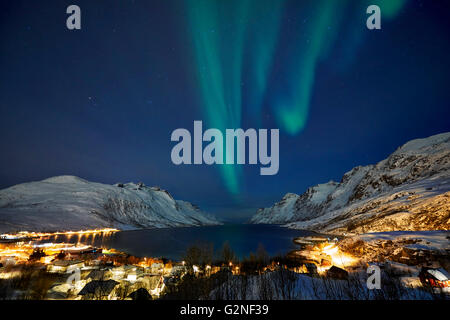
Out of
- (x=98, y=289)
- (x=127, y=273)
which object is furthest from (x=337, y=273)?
(x=127, y=273)

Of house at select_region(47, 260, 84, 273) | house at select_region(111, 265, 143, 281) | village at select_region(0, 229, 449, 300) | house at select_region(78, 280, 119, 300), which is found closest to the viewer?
village at select_region(0, 229, 449, 300)

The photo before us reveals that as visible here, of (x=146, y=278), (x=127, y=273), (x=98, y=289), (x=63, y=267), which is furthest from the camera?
(x=63, y=267)

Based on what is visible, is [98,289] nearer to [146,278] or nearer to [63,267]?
[146,278]

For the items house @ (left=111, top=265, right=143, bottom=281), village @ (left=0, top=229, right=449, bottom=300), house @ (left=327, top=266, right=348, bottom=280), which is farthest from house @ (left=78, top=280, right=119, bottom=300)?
house @ (left=327, top=266, right=348, bottom=280)

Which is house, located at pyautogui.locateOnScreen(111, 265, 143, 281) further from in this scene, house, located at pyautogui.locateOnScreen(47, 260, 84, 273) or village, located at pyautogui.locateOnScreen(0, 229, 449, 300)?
house, located at pyautogui.locateOnScreen(47, 260, 84, 273)

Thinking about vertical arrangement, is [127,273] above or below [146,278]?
below

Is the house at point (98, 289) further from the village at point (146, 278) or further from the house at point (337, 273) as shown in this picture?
the house at point (337, 273)

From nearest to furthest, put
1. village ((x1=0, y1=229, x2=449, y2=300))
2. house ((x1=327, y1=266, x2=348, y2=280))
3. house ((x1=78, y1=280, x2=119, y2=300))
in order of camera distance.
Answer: village ((x1=0, y1=229, x2=449, y2=300)), house ((x1=78, y1=280, x2=119, y2=300)), house ((x1=327, y1=266, x2=348, y2=280))

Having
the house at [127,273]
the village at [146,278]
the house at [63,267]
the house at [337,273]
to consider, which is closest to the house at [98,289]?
the village at [146,278]
